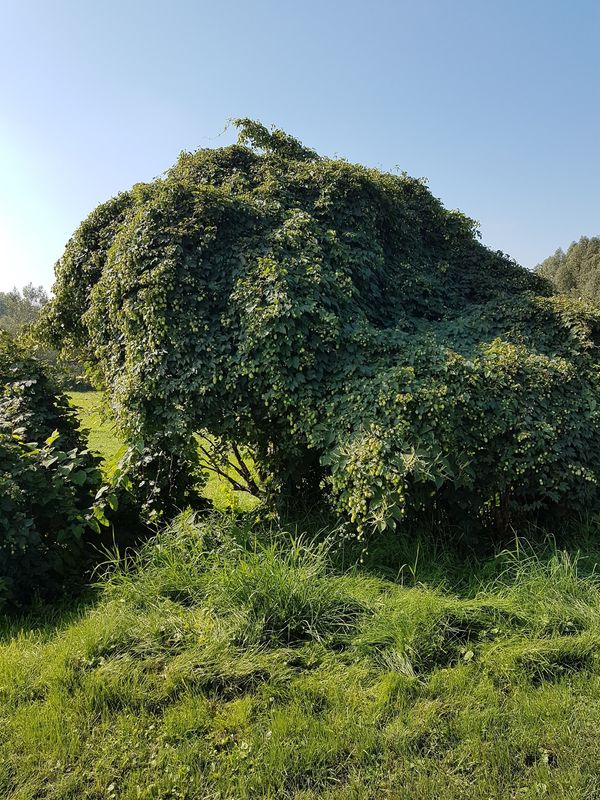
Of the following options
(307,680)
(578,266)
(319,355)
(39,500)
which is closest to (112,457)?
(39,500)

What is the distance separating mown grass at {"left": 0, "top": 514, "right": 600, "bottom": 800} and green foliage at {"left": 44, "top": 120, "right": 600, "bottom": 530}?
0.74 m

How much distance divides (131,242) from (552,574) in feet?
13.7

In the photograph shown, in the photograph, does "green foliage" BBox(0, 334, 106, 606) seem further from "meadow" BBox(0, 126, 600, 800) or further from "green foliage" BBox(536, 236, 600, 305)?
"green foliage" BBox(536, 236, 600, 305)

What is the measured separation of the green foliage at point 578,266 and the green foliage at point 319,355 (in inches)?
1550

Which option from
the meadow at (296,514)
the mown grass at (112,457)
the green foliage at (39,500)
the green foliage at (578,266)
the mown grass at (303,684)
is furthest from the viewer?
the green foliage at (578,266)

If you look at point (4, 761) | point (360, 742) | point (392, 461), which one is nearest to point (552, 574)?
point (392, 461)

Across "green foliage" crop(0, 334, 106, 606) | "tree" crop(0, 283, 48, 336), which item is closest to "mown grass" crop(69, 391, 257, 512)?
"green foliage" crop(0, 334, 106, 606)

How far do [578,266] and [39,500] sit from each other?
2105 inches

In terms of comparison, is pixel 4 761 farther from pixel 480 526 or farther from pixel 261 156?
pixel 261 156

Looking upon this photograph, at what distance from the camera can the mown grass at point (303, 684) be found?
2.29m

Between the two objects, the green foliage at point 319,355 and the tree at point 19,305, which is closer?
the green foliage at point 319,355

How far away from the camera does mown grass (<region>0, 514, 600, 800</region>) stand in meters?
2.29

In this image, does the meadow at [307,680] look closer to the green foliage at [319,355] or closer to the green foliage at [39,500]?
the green foliage at [39,500]

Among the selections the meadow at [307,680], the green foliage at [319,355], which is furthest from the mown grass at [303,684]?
the green foliage at [319,355]
